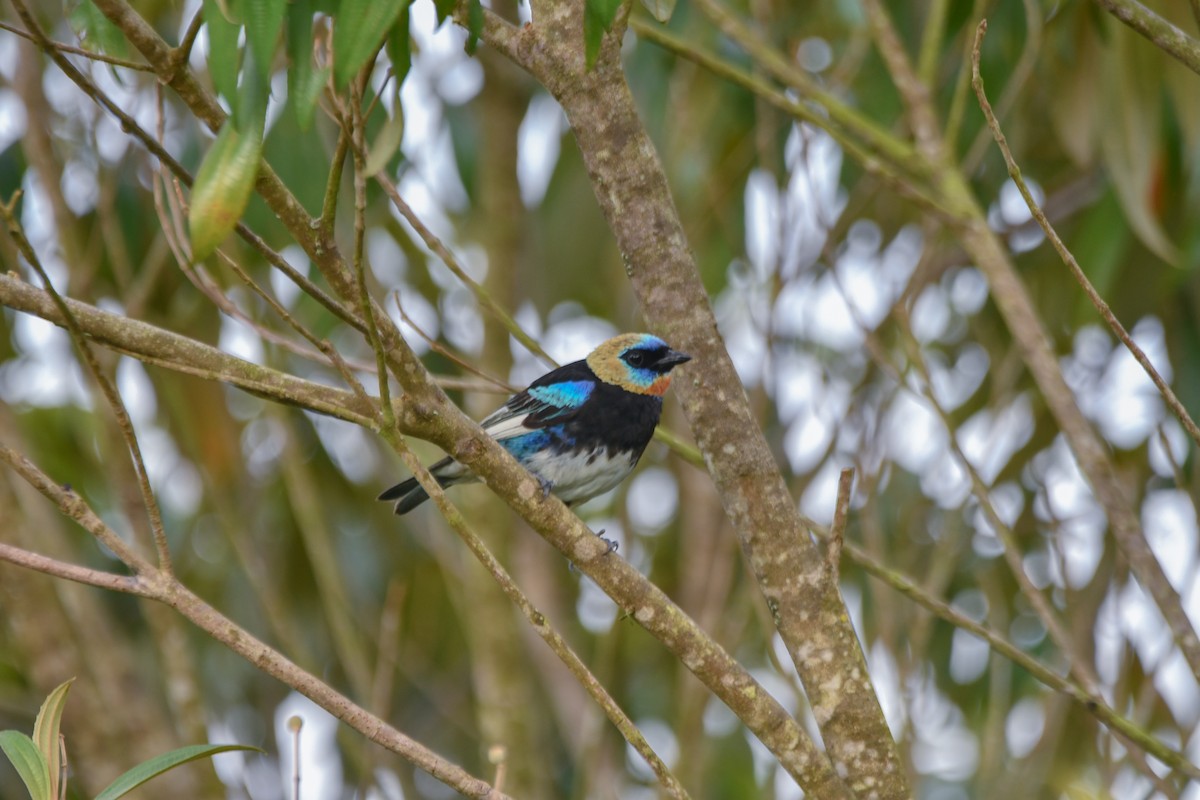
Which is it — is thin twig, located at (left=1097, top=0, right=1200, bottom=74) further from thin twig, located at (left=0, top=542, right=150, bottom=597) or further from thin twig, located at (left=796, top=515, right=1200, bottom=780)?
thin twig, located at (left=0, top=542, right=150, bottom=597)

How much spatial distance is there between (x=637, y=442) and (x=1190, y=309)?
91.7 inches

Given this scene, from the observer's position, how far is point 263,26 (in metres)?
1.75

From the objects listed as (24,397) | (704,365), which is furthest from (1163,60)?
(24,397)

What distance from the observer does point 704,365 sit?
2643mm

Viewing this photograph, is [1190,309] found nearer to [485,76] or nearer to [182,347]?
[485,76]

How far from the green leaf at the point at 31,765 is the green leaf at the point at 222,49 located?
1161 millimetres

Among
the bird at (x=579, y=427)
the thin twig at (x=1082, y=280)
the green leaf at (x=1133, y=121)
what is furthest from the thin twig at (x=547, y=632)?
the green leaf at (x=1133, y=121)

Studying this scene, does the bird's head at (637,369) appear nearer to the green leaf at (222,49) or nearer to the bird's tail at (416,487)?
the bird's tail at (416,487)

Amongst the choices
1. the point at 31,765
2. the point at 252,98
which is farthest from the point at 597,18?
the point at 31,765

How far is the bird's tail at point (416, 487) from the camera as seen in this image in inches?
162

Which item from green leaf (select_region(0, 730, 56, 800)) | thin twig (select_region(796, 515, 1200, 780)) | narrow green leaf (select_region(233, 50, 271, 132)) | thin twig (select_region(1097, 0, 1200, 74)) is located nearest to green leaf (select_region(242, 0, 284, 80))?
narrow green leaf (select_region(233, 50, 271, 132))

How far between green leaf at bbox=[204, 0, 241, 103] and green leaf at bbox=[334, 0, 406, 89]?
150mm

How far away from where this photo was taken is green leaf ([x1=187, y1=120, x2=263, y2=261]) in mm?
1761

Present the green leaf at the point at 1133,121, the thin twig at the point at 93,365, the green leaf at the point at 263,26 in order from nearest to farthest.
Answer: the green leaf at the point at 263,26
the thin twig at the point at 93,365
the green leaf at the point at 1133,121
